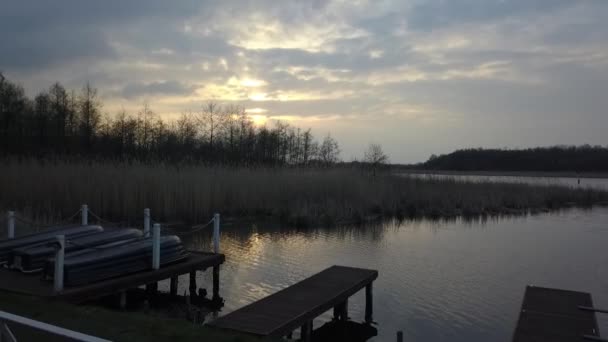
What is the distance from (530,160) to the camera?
79062 mm

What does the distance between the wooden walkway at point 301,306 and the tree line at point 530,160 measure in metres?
75.1

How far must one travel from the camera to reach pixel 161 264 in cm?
673

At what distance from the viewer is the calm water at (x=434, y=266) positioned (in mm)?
6801

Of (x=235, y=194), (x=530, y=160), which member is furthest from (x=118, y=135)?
(x=530, y=160)

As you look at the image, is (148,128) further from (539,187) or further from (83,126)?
(539,187)

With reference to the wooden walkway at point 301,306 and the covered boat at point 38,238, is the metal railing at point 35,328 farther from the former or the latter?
the covered boat at point 38,238

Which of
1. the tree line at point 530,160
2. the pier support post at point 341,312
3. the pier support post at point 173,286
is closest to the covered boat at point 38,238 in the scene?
the pier support post at point 173,286

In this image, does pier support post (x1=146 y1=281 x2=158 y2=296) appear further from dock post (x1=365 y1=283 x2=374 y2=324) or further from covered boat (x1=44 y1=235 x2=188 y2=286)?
dock post (x1=365 y1=283 x2=374 y2=324)

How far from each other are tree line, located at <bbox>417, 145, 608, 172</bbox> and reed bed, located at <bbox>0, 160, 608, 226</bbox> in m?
56.7

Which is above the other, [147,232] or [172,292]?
[147,232]

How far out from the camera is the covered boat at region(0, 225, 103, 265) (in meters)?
6.59

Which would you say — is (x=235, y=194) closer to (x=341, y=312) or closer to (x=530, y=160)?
(x=341, y=312)

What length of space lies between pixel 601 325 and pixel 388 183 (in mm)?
14321

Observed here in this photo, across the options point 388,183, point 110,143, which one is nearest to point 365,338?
point 388,183
